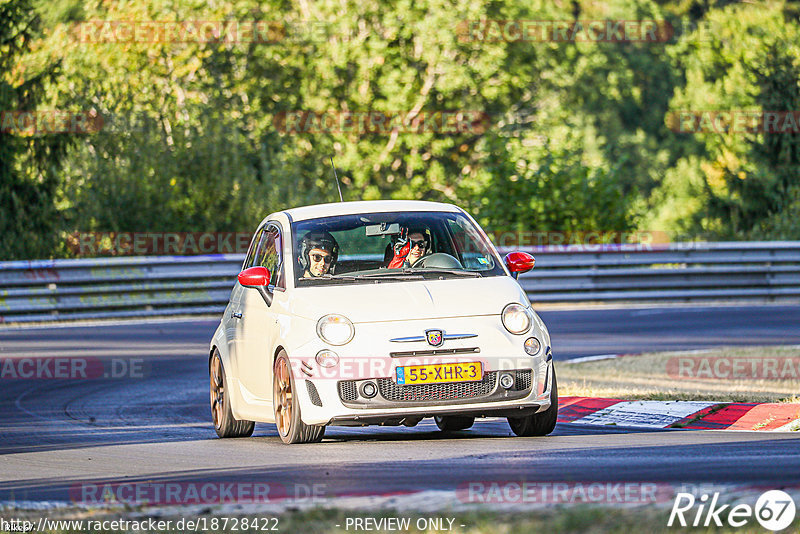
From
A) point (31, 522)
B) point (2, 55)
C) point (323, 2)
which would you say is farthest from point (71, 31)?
point (31, 522)

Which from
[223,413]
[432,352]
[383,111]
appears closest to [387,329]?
[432,352]

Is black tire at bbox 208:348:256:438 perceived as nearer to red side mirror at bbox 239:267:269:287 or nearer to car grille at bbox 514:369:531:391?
red side mirror at bbox 239:267:269:287

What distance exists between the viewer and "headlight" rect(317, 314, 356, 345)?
30.7 ft

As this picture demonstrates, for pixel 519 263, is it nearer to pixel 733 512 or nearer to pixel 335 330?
pixel 335 330

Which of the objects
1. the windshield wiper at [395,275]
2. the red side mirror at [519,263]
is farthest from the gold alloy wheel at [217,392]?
the red side mirror at [519,263]

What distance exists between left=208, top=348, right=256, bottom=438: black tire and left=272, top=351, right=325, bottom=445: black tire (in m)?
1.05

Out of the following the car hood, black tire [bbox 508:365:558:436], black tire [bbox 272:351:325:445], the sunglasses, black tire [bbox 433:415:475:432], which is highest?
the sunglasses

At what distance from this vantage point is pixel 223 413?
36.3 feet

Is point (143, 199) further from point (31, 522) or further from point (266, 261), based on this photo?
point (31, 522)

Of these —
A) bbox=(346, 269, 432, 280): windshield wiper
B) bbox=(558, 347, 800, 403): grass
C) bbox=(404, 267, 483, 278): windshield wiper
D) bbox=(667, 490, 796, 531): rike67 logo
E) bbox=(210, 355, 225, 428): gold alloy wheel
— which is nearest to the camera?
bbox=(667, 490, 796, 531): rike67 logo

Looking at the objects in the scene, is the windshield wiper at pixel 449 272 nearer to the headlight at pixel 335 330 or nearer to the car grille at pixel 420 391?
the headlight at pixel 335 330

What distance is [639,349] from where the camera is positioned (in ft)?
59.5

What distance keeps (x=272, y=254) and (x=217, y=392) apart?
4.16 feet

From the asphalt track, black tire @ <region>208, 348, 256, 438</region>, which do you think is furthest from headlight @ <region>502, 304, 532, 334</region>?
black tire @ <region>208, 348, 256, 438</region>
